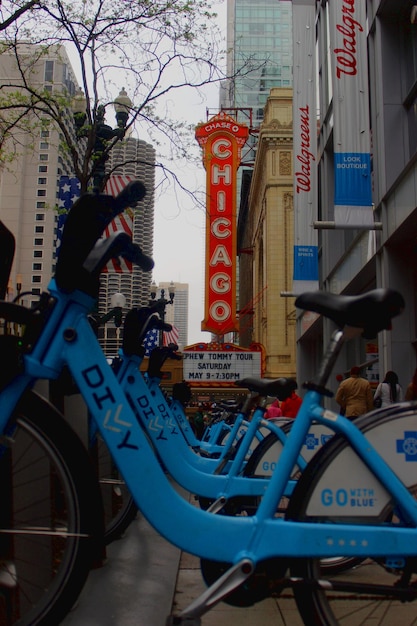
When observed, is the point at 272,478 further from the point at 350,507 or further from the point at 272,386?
the point at 272,386

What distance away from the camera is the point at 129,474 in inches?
94.5

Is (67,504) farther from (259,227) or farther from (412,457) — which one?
(259,227)

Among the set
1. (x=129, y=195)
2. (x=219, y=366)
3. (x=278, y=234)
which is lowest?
(x=129, y=195)

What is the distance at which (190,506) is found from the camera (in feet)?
7.98

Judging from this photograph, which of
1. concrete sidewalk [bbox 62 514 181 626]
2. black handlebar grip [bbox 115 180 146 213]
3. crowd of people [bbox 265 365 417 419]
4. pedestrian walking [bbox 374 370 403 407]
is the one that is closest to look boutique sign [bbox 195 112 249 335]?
crowd of people [bbox 265 365 417 419]

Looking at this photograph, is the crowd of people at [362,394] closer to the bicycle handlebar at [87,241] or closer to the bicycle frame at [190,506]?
the bicycle frame at [190,506]

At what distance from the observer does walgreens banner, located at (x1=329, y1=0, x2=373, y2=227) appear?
11.1 meters

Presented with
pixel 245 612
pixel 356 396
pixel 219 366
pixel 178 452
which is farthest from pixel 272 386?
pixel 219 366

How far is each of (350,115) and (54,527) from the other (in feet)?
35.9

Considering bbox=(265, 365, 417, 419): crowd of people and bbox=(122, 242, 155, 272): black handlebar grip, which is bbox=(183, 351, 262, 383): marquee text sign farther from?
bbox=(122, 242, 155, 272): black handlebar grip

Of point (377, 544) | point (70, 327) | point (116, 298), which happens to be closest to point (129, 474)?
point (70, 327)

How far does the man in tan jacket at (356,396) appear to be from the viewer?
1001 cm

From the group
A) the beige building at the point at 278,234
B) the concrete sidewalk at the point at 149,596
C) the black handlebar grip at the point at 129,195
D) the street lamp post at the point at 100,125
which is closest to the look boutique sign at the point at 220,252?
the beige building at the point at 278,234

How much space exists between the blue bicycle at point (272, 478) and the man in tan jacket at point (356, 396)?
7723 millimetres
